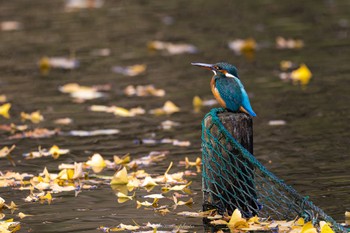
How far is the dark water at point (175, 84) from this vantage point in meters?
7.06

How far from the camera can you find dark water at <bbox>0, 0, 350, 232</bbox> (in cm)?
706

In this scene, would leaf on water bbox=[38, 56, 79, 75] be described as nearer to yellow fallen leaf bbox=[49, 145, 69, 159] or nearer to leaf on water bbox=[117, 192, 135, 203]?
yellow fallen leaf bbox=[49, 145, 69, 159]

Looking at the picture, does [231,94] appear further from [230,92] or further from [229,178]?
[229,178]

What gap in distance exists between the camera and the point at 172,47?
1356 cm

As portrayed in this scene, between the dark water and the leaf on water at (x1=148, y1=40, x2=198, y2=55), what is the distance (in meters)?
0.20

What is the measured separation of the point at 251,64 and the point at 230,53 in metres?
0.81

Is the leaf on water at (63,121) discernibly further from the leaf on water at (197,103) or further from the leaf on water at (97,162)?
the leaf on water at (97,162)

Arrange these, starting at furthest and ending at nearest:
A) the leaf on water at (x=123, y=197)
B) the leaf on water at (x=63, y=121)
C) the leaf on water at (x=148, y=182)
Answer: the leaf on water at (x=63, y=121), the leaf on water at (x=148, y=182), the leaf on water at (x=123, y=197)

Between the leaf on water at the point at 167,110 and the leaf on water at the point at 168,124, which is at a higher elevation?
the leaf on water at the point at 167,110

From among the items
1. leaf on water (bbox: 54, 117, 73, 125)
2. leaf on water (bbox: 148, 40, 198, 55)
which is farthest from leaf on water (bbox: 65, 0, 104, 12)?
leaf on water (bbox: 54, 117, 73, 125)

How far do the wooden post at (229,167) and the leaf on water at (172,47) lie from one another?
6840 mm

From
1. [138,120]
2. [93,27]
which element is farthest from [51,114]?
[93,27]

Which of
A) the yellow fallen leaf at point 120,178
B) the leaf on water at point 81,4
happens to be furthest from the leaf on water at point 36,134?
the leaf on water at point 81,4

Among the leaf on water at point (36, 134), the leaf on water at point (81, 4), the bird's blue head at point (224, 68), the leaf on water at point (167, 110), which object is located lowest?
the leaf on water at point (36, 134)
